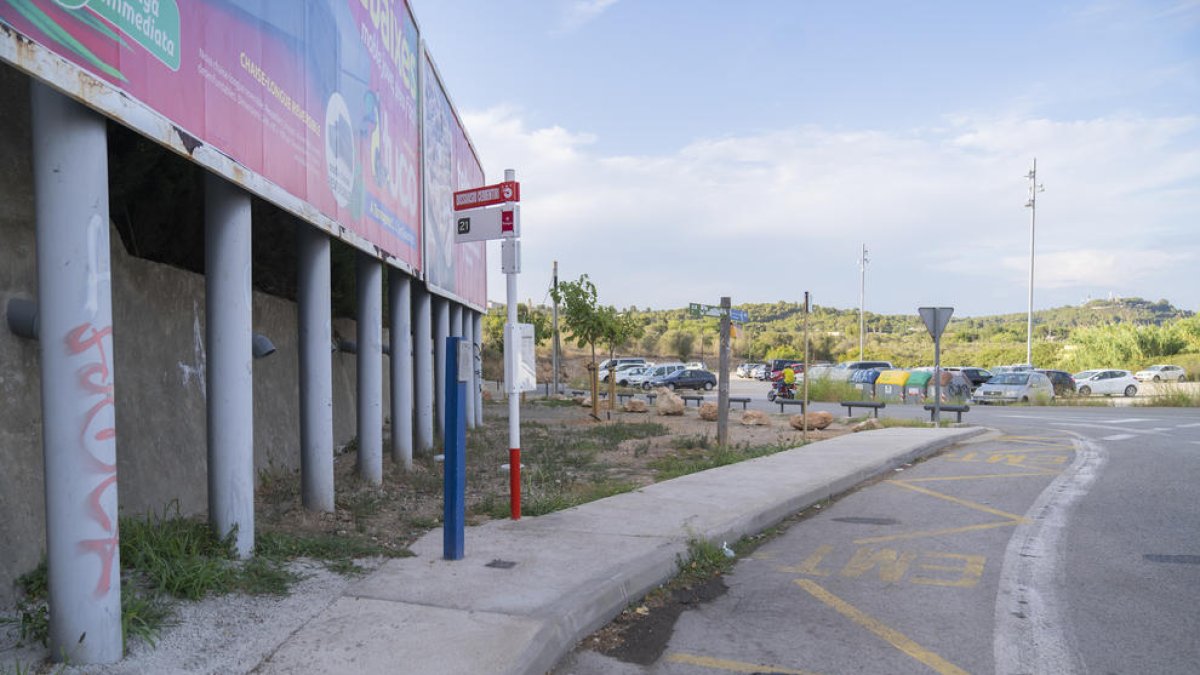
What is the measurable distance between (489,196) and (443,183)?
6.07m

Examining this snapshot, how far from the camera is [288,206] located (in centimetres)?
594

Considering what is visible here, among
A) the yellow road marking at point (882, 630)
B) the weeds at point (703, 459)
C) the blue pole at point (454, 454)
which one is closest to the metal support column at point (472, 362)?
the weeds at point (703, 459)

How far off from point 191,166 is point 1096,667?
688 centimetres

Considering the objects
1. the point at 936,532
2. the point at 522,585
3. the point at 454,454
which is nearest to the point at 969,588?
the point at 936,532

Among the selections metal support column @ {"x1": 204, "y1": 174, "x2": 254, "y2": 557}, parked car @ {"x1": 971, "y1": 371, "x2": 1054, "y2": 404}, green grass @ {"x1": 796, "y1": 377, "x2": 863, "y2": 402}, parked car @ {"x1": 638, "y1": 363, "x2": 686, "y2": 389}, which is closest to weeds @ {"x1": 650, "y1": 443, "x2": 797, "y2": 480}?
metal support column @ {"x1": 204, "y1": 174, "x2": 254, "y2": 557}

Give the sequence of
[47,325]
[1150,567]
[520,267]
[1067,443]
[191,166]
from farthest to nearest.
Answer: [1067,443] < [520,267] < [191,166] < [1150,567] < [47,325]

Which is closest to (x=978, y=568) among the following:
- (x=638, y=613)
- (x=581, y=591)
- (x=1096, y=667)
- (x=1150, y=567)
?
(x=1150, y=567)

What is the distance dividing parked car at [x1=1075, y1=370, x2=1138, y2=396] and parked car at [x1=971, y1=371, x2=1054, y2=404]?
8.04 metres

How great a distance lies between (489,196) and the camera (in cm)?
695

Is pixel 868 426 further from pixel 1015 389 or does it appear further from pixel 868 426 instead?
pixel 1015 389

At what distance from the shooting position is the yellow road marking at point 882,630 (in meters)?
4.01

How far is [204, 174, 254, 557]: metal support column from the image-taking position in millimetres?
5141

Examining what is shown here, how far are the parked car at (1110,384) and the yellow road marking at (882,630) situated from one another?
3665cm

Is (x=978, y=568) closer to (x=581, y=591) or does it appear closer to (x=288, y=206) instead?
(x=581, y=591)
